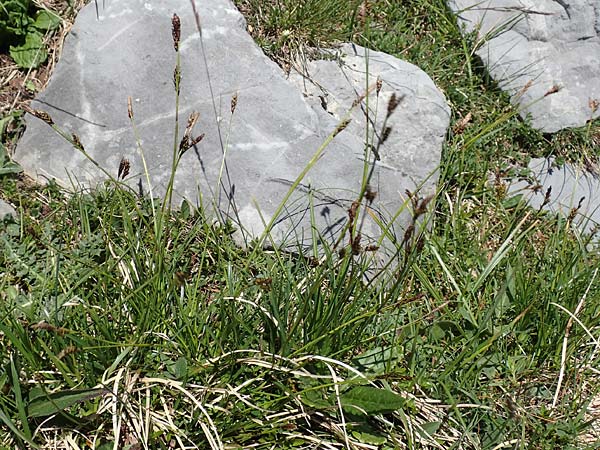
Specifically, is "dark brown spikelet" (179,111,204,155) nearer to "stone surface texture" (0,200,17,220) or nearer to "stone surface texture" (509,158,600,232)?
"stone surface texture" (0,200,17,220)

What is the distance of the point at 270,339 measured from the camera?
2.44 m

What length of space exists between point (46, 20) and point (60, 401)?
207 centimetres

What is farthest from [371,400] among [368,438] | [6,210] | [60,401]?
[6,210]

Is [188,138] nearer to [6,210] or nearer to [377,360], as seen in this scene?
[377,360]

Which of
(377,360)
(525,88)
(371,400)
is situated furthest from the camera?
(525,88)

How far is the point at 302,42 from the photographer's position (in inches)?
144

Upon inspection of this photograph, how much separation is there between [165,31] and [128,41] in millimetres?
181

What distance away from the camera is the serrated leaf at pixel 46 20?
11.2 ft

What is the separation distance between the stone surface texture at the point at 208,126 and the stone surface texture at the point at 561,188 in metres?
0.65

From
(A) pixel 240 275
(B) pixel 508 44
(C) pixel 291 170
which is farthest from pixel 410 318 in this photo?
(B) pixel 508 44

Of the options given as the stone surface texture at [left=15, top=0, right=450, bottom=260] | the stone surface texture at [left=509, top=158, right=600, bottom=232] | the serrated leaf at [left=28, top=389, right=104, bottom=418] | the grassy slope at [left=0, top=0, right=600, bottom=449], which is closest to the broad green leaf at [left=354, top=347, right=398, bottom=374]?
the grassy slope at [left=0, top=0, right=600, bottom=449]

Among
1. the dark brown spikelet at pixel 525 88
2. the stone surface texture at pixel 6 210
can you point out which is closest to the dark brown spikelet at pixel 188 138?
the stone surface texture at pixel 6 210

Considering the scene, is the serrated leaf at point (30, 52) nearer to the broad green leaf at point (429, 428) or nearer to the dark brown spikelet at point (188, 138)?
the dark brown spikelet at point (188, 138)

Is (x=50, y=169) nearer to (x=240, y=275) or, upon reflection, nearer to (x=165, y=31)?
(x=165, y=31)
